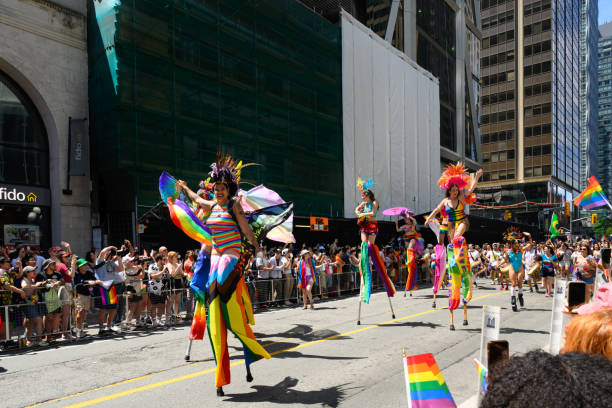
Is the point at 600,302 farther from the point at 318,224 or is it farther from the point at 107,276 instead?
the point at 318,224

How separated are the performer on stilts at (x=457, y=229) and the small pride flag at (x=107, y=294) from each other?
7153 millimetres

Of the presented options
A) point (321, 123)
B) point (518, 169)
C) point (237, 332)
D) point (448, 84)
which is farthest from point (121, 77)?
point (518, 169)

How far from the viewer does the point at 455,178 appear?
994cm

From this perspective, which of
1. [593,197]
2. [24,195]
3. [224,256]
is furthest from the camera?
[24,195]

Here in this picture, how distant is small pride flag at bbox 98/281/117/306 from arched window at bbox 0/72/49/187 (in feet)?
31.5

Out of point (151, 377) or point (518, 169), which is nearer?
point (151, 377)

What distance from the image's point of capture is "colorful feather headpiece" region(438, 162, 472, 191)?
9.92 m

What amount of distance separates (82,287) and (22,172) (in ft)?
32.7

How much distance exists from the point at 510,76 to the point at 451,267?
3629 inches

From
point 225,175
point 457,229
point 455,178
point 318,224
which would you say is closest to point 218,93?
point 318,224

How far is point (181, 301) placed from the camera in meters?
12.8

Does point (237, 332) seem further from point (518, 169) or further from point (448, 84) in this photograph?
point (518, 169)

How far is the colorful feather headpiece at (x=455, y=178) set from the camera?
9.92m

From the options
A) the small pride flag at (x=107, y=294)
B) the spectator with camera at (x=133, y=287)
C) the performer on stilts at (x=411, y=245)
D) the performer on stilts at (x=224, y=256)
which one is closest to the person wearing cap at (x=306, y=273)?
the performer on stilts at (x=411, y=245)
